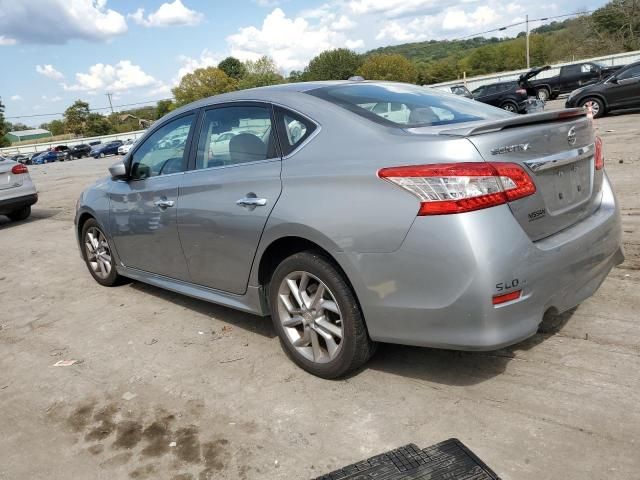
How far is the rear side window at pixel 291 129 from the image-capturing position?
327 centimetres

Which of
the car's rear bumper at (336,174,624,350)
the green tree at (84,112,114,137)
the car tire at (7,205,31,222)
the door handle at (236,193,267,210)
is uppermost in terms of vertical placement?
the green tree at (84,112,114,137)

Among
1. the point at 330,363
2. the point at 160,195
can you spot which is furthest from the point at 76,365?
the point at 330,363

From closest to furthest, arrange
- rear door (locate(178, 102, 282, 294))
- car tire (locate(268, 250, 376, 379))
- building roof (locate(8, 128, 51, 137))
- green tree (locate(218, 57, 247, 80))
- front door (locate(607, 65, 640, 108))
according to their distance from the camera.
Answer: car tire (locate(268, 250, 376, 379)), rear door (locate(178, 102, 282, 294)), front door (locate(607, 65, 640, 108)), green tree (locate(218, 57, 247, 80)), building roof (locate(8, 128, 51, 137))

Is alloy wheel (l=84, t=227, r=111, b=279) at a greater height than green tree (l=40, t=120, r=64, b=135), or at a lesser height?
lesser

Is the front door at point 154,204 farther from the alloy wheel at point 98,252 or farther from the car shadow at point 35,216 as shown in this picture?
the car shadow at point 35,216

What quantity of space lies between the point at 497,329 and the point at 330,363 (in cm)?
101

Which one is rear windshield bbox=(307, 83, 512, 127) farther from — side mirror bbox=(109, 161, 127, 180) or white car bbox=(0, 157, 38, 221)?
white car bbox=(0, 157, 38, 221)

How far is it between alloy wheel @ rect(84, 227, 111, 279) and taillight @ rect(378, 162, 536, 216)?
12.1ft

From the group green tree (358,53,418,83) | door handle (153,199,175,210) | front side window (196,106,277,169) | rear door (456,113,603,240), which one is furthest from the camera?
green tree (358,53,418,83)

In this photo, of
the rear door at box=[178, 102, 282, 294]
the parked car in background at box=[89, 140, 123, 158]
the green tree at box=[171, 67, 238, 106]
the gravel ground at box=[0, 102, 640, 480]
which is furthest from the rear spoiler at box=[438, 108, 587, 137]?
the green tree at box=[171, 67, 238, 106]

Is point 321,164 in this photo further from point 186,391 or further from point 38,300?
point 38,300

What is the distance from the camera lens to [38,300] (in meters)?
5.61

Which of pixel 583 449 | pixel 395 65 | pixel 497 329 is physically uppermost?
pixel 395 65

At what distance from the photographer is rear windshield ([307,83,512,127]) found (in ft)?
10.5
